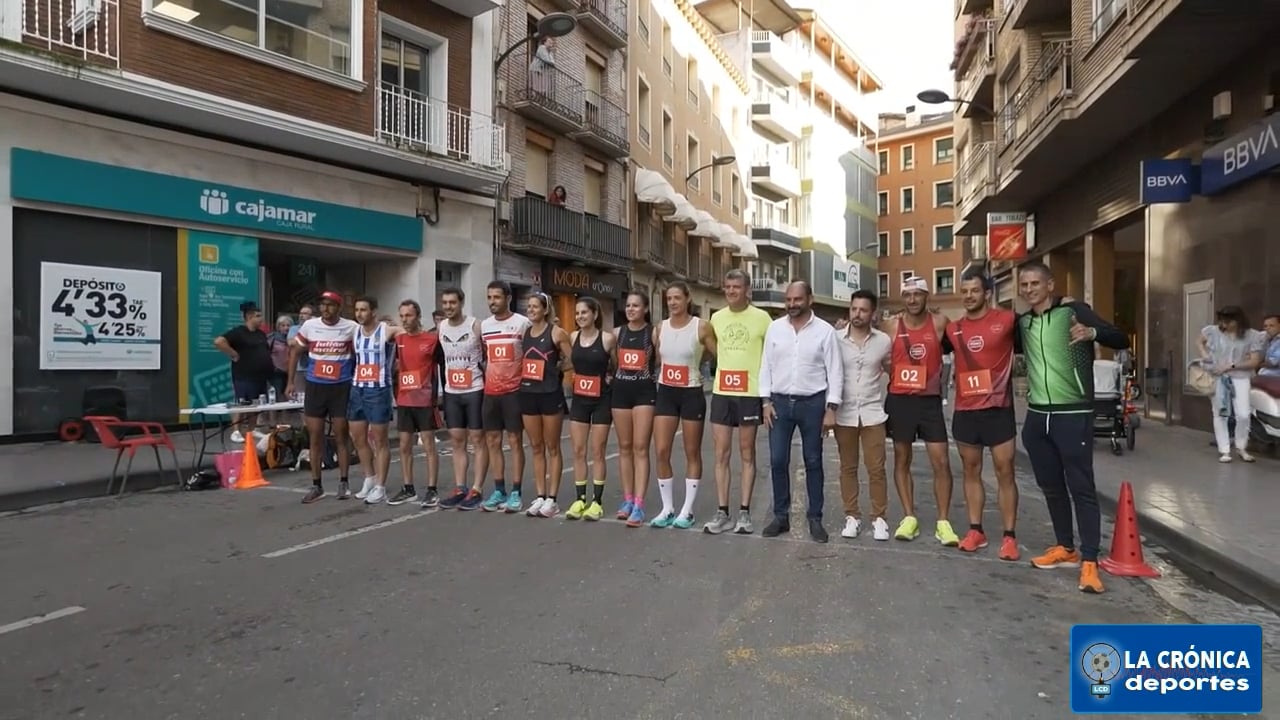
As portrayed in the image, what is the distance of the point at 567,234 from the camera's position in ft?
74.6

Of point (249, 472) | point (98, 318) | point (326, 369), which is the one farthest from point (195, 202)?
point (326, 369)

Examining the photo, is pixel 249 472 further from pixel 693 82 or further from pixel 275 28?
pixel 693 82

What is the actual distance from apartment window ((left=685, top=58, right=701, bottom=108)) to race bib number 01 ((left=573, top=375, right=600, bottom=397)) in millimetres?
Answer: 30560

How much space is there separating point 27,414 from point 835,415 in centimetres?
1087

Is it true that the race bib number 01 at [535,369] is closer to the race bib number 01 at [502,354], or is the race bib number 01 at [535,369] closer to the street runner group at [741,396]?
the street runner group at [741,396]

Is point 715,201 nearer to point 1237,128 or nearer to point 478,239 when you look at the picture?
point 478,239

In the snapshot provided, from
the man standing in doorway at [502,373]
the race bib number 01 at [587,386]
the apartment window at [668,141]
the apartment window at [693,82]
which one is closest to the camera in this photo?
the race bib number 01 at [587,386]

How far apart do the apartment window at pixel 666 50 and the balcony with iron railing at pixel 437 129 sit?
49.4 feet

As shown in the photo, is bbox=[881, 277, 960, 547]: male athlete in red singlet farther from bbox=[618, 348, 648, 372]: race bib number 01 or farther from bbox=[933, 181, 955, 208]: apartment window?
bbox=[933, 181, 955, 208]: apartment window

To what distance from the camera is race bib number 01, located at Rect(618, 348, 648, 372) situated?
6816 mm


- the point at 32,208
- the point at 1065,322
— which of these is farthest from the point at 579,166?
the point at 1065,322

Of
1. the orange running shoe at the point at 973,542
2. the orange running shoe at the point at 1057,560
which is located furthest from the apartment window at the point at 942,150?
the orange running shoe at the point at 1057,560

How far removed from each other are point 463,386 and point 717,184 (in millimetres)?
34239

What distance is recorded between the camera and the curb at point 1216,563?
4.92m
